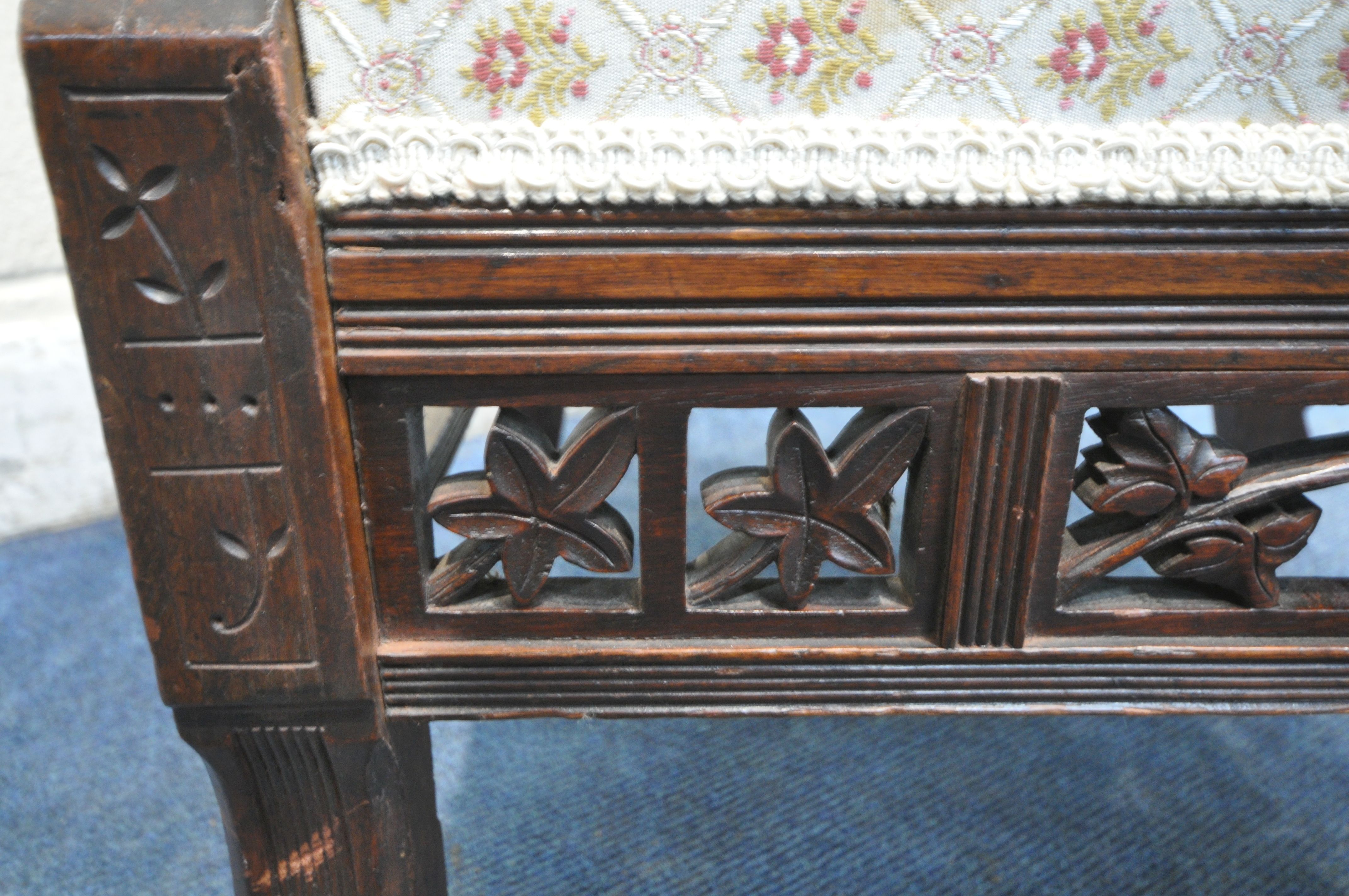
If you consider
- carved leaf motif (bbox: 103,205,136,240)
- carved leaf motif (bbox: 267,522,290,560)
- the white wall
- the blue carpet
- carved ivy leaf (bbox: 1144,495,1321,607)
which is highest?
carved leaf motif (bbox: 103,205,136,240)

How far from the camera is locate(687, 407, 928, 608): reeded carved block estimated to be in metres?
0.41

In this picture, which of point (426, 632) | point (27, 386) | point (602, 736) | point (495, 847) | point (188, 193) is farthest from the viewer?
point (27, 386)

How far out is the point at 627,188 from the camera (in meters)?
0.36

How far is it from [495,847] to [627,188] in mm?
586

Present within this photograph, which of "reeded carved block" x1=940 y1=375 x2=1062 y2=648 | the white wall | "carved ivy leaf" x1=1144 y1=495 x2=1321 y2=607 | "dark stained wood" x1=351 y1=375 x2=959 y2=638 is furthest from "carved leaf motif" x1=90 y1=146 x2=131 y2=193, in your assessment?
the white wall

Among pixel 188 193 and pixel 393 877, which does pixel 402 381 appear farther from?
pixel 393 877

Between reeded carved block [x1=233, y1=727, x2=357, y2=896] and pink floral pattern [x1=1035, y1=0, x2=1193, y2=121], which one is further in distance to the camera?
reeded carved block [x1=233, y1=727, x2=357, y2=896]

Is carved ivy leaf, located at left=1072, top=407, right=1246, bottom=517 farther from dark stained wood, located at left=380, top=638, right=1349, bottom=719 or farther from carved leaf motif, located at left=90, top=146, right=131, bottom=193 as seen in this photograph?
carved leaf motif, located at left=90, top=146, right=131, bottom=193

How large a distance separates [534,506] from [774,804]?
480 mm

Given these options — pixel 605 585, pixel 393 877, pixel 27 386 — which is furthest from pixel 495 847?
pixel 27 386

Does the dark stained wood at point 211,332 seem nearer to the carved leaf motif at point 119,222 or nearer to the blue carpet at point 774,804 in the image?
the carved leaf motif at point 119,222

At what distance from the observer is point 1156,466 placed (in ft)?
1.37

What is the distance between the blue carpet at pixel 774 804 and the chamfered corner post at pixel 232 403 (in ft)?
1.02

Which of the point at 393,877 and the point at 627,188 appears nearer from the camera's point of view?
the point at 627,188
